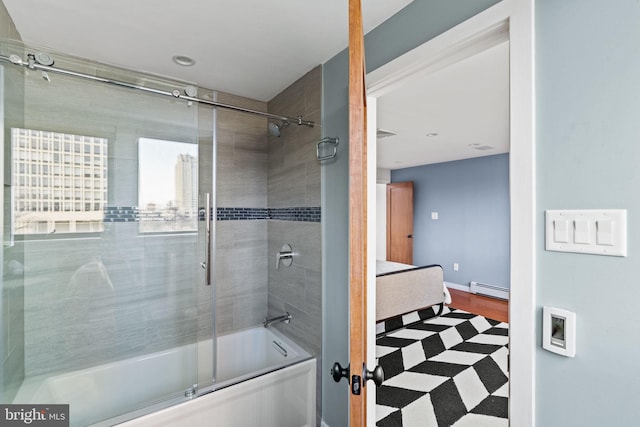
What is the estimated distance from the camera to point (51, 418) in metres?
1.59

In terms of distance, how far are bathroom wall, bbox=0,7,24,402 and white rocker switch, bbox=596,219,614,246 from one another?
2450 mm

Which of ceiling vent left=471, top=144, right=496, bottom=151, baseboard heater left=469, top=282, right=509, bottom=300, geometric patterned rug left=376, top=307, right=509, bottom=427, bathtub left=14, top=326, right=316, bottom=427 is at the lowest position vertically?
geometric patterned rug left=376, top=307, right=509, bottom=427

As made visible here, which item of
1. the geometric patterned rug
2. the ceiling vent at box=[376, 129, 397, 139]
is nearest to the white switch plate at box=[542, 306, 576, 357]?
the geometric patterned rug

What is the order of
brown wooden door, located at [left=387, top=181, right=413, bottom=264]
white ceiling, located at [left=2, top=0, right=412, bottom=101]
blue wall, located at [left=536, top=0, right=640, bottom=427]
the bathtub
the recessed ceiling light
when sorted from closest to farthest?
blue wall, located at [left=536, top=0, right=640, bottom=427] < white ceiling, located at [left=2, top=0, right=412, bottom=101] < the bathtub < the recessed ceiling light < brown wooden door, located at [left=387, top=181, right=413, bottom=264]

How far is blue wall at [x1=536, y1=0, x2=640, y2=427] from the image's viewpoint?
786mm

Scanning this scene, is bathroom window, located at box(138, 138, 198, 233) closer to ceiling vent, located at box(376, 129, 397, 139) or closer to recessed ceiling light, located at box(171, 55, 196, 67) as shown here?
recessed ceiling light, located at box(171, 55, 196, 67)

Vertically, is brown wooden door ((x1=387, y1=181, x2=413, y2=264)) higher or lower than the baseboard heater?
higher

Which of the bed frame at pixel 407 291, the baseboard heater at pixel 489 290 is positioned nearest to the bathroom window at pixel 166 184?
the bed frame at pixel 407 291

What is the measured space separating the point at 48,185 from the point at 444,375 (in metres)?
3.21

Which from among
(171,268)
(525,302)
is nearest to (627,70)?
(525,302)

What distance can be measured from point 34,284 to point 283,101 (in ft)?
6.77

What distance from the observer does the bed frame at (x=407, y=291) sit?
11.2ft

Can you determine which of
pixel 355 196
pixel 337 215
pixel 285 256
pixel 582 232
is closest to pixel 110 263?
pixel 285 256

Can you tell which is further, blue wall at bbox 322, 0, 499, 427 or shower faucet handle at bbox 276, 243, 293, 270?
shower faucet handle at bbox 276, 243, 293, 270
